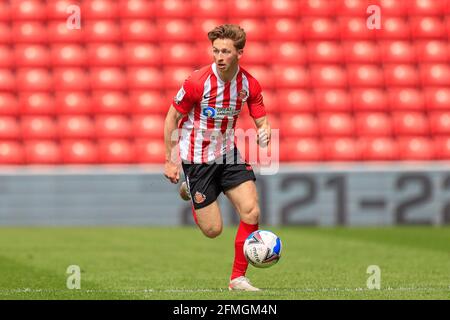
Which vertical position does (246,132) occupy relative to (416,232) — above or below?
above

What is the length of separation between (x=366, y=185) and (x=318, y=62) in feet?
9.25

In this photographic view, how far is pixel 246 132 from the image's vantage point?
50.4ft

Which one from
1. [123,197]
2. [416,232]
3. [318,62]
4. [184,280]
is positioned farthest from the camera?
[318,62]

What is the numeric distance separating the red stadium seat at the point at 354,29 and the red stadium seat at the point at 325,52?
0.23 metres

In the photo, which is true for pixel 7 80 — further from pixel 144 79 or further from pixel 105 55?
pixel 144 79

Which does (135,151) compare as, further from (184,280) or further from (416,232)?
(184,280)

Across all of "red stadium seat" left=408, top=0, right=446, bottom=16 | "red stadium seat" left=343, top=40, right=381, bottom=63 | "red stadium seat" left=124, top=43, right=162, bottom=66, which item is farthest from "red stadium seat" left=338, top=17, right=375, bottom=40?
"red stadium seat" left=124, top=43, right=162, bottom=66

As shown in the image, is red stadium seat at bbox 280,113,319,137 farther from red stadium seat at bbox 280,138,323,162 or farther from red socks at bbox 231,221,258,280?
red socks at bbox 231,221,258,280

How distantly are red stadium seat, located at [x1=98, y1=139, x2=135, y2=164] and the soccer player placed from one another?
758cm

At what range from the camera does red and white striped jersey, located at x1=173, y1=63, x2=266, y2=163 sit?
24.8 ft

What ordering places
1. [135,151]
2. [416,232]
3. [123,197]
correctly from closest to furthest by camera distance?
[416,232]
[123,197]
[135,151]

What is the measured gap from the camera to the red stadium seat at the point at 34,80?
52.7 ft

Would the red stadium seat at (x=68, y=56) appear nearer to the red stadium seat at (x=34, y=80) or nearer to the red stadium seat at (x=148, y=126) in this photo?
the red stadium seat at (x=34, y=80)

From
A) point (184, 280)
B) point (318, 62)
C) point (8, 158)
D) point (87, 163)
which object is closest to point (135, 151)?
point (87, 163)
